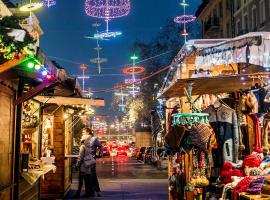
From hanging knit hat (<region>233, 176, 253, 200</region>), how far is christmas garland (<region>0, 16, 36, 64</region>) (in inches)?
133

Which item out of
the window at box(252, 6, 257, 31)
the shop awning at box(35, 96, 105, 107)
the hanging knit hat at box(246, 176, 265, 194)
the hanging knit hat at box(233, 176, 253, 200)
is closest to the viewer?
the hanging knit hat at box(246, 176, 265, 194)

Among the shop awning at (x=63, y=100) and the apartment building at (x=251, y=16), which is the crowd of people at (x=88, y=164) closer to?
the shop awning at (x=63, y=100)

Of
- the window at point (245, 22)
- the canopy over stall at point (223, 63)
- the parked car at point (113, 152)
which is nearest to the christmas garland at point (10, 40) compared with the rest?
the canopy over stall at point (223, 63)

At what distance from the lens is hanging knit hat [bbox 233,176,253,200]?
18.5 feet

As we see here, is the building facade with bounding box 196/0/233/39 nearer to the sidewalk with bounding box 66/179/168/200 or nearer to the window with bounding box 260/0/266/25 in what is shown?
the window with bounding box 260/0/266/25

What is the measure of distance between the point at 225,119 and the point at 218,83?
34.6 inches

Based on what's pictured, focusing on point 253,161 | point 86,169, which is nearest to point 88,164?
point 86,169

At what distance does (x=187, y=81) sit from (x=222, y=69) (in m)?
1.87

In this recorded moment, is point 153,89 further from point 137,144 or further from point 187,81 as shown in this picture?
point 187,81

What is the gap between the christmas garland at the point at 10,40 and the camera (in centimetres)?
545

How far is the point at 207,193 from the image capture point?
25.8 feet

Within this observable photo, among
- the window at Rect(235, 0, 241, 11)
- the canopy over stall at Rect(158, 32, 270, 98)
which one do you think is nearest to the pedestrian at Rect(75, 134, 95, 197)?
the canopy over stall at Rect(158, 32, 270, 98)

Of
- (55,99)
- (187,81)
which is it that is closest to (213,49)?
(187,81)

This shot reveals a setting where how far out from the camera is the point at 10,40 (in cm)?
546
